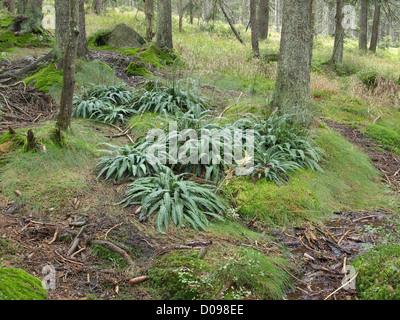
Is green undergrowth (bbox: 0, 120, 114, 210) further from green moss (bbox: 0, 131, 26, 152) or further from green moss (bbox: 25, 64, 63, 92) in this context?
green moss (bbox: 25, 64, 63, 92)

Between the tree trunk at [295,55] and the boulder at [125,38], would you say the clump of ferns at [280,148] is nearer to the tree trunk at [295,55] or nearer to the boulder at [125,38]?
the tree trunk at [295,55]

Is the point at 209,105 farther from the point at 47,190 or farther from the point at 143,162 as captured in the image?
the point at 47,190

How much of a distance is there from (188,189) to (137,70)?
21.0 ft

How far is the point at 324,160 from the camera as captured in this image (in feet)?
20.8

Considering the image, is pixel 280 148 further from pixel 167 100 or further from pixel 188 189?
pixel 167 100

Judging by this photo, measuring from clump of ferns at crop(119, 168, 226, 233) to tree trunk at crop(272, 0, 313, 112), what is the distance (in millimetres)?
2937

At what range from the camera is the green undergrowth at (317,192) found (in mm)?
5027

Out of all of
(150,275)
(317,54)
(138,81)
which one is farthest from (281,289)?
(317,54)

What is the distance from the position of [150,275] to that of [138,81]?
281 inches

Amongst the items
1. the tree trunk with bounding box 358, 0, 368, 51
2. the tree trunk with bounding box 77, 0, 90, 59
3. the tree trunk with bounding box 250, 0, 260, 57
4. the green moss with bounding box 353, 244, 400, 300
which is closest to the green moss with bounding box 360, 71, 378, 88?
the tree trunk with bounding box 250, 0, 260, 57

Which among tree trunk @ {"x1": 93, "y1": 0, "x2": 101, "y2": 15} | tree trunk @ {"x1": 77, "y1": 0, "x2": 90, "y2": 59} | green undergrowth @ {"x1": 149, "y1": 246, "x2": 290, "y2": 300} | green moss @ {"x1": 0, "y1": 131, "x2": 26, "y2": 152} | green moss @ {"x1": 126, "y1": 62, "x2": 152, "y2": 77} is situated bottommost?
green undergrowth @ {"x1": 149, "y1": 246, "x2": 290, "y2": 300}

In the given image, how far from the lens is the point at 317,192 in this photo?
548cm

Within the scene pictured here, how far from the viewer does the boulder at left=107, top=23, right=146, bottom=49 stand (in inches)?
507
